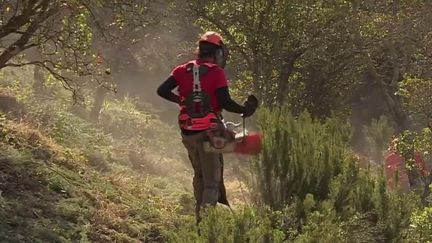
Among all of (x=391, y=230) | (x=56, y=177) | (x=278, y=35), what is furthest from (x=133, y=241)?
(x=278, y=35)

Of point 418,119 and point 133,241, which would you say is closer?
point 133,241

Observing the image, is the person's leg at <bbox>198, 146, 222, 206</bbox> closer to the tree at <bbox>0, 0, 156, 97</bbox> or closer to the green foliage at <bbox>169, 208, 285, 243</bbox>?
the green foliage at <bbox>169, 208, 285, 243</bbox>

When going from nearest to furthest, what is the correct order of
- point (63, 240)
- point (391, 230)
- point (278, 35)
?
point (63, 240) < point (391, 230) < point (278, 35)

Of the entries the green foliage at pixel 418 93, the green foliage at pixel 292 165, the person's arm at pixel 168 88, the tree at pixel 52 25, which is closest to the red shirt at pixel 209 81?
the person's arm at pixel 168 88

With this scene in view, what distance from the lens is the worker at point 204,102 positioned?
536 cm

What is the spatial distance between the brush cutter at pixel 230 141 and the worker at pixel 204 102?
0.17ft

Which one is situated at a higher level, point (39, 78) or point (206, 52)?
point (39, 78)

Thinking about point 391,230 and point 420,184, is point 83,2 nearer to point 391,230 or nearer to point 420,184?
point 391,230

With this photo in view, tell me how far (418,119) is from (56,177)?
8225mm

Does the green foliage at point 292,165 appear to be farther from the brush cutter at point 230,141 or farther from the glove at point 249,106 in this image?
the glove at point 249,106

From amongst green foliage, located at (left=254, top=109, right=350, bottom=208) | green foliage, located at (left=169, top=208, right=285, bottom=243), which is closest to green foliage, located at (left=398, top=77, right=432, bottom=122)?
green foliage, located at (left=254, top=109, right=350, bottom=208)

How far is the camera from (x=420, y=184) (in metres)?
12.1

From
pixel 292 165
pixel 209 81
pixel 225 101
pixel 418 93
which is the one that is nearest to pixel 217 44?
pixel 209 81

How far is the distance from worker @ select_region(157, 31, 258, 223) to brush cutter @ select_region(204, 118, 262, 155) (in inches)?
2.1
